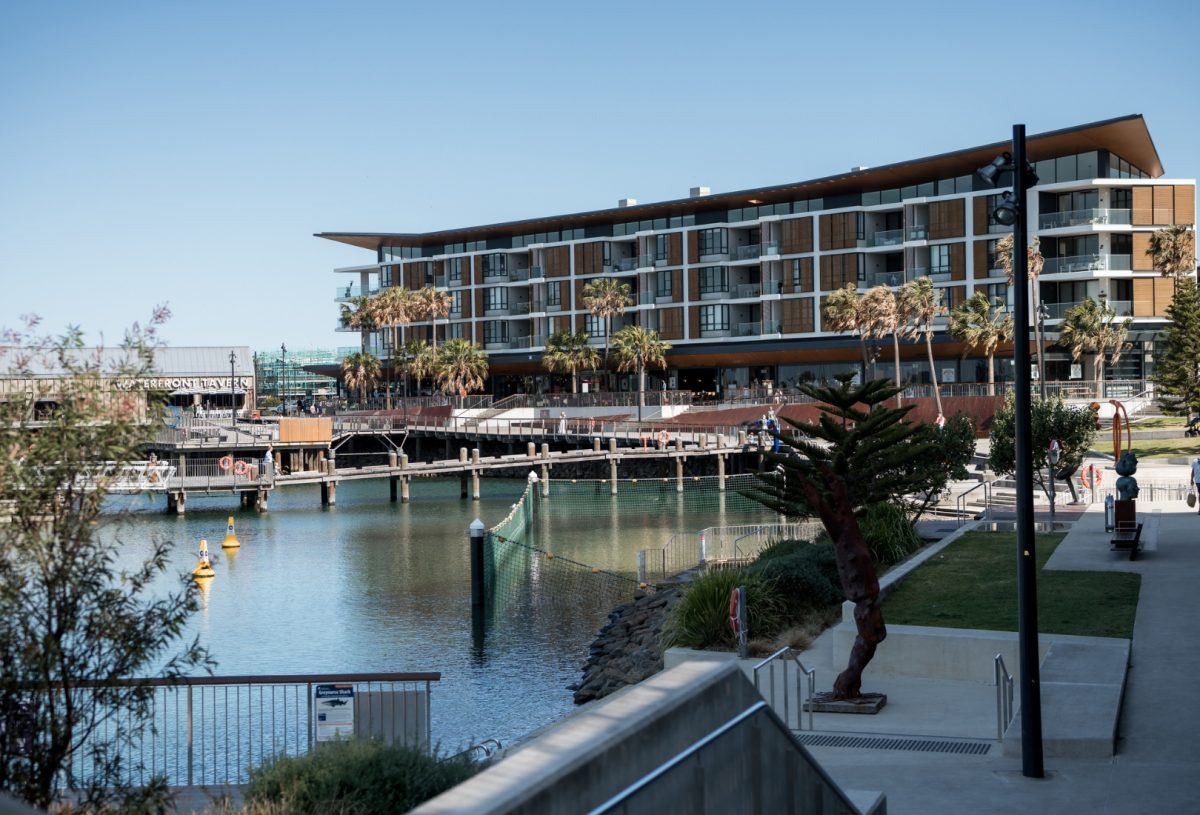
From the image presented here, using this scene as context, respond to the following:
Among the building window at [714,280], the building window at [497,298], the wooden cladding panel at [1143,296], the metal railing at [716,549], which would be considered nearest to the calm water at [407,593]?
the metal railing at [716,549]

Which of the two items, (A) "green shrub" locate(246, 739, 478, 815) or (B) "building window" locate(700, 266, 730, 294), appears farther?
(B) "building window" locate(700, 266, 730, 294)

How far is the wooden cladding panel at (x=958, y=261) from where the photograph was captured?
8250cm

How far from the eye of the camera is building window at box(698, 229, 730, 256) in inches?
3755

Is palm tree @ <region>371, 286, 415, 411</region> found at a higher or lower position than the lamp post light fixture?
higher

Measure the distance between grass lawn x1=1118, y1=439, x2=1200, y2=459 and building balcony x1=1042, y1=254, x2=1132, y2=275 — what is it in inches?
683

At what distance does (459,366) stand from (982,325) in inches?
1670

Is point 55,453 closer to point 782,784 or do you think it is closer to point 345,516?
point 782,784

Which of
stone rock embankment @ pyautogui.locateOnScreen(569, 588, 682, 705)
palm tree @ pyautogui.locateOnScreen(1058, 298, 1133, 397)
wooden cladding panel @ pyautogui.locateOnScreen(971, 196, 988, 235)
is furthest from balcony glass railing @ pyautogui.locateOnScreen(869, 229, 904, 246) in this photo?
stone rock embankment @ pyautogui.locateOnScreen(569, 588, 682, 705)

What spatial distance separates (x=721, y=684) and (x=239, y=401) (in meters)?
133

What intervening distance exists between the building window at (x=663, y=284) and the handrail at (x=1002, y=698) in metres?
83.0

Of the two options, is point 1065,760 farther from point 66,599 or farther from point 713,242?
point 713,242

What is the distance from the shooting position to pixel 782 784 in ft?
28.1

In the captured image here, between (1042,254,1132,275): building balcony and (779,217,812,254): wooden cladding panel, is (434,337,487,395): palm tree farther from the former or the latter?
(1042,254,1132,275): building balcony

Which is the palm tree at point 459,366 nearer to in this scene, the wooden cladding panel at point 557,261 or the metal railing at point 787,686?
the wooden cladding panel at point 557,261
